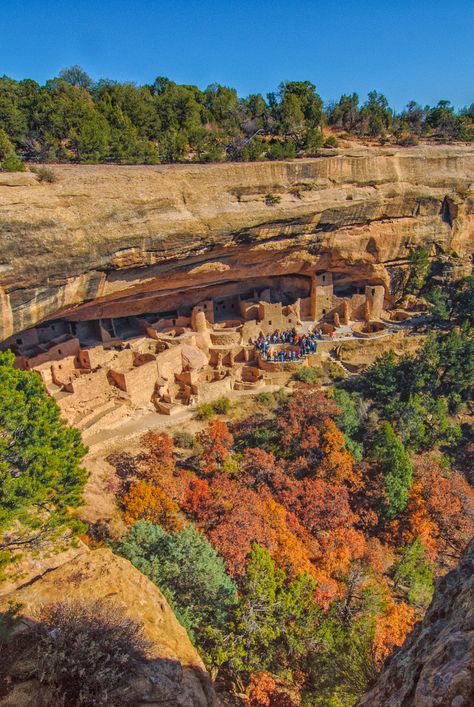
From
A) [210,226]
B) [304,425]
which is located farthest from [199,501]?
[210,226]

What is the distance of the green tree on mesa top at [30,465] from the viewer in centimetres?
871

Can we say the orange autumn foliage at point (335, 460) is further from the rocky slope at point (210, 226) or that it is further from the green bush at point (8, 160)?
the green bush at point (8, 160)

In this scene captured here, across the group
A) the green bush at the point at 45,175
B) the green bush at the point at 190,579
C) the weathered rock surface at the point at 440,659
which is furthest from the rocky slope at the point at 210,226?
the weathered rock surface at the point at 440,659

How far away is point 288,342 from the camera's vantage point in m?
22.3

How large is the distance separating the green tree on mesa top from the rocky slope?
4610 millimetres

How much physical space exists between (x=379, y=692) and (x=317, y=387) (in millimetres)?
16945

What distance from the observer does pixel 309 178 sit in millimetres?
18797

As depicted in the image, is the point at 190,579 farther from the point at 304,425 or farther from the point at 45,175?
the point at 45,175

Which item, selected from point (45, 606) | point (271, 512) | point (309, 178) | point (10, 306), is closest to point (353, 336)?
point (309, 178)

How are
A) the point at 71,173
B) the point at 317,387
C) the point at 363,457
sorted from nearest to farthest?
the point at 71,173, the point at 363,457, the point at 317,387

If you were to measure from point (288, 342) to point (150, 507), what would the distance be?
12.0 meters

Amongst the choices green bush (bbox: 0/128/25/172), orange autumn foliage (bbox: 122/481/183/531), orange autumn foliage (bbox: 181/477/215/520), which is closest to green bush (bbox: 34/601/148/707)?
orange autumn foliage (bbox: 122/481/183/531)

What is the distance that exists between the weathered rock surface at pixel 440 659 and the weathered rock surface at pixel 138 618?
2.78 metres

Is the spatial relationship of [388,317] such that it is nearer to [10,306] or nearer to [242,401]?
[242,401]
